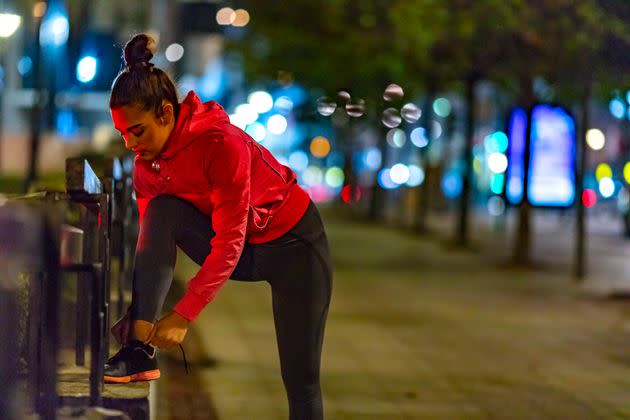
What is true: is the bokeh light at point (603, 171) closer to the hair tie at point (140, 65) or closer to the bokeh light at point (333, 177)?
the bokeh light at point (333, 177)

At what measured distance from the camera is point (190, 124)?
4.25 m

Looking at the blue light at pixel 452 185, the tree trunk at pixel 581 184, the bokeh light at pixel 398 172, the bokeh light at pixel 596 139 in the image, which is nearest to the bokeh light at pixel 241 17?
the tree trunk at pixel 581 184

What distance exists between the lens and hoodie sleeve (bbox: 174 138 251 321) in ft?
13.6

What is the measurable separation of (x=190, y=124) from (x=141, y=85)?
0.23m

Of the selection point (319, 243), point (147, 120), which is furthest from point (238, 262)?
point (147, 120)

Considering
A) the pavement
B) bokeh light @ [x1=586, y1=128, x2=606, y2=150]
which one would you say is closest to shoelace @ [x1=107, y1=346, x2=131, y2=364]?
the pavement

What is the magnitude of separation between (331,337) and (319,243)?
7.51m

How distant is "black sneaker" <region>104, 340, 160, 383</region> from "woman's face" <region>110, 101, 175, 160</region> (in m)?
0.63

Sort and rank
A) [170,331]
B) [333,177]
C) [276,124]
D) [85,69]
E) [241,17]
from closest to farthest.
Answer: [170,331] < [85,69] < [241,17] < [276,124] < [333,177]

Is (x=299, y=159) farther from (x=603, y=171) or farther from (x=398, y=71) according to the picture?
(x=398, y=71)

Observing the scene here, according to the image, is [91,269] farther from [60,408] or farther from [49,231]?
[49,231]

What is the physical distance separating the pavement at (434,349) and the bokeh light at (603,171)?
20368 millimetres

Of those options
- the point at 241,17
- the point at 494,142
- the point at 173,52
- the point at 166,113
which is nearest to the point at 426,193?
the point at 241,17

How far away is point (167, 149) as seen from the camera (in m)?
4.26
